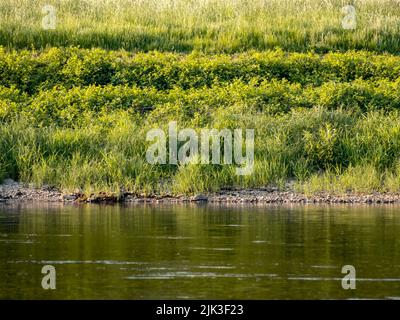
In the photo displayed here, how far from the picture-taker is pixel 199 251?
16.4 metres

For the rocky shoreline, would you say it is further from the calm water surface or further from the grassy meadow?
the calm water surface

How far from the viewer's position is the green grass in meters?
32.9

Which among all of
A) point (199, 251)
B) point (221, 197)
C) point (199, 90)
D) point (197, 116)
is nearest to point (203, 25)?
point (199, 90)

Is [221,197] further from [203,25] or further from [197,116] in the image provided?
[203,25]

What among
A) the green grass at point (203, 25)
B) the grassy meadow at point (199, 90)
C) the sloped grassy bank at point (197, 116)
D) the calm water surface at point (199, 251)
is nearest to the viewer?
the calm water surface at point (199, 251)

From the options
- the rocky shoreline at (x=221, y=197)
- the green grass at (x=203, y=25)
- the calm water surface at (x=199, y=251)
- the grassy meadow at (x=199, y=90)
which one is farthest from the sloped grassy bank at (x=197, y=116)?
the calm water surface at (x=199, y=251)

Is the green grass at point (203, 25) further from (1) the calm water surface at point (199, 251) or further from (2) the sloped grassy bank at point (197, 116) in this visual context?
(1) the calm water surface at point (199, 251)

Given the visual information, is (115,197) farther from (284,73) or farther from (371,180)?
(284,73)

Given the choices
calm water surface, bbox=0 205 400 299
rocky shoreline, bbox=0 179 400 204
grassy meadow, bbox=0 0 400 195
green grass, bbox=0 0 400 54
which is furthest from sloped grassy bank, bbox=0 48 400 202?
calm water surface, bbox=0 205 400 299

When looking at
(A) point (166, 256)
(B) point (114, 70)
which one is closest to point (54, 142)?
(B) point (114, 70)

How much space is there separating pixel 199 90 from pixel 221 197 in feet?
21.1

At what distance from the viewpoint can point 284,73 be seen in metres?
30.4

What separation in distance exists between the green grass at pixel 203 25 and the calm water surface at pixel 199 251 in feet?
39.0

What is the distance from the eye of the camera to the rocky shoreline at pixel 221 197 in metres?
22.7
